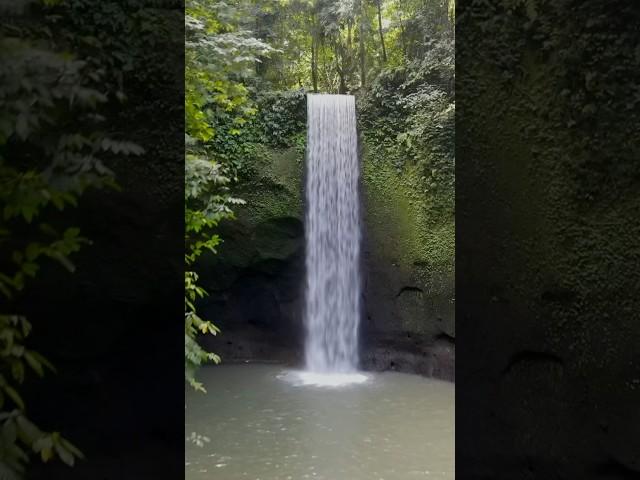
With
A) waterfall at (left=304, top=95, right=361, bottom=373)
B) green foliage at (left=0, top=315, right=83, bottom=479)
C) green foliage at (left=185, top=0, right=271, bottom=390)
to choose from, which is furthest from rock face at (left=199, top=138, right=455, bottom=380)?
green foliage at (left=0, top=315, right=83, bottom=479)

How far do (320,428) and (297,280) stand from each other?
15.5 ft

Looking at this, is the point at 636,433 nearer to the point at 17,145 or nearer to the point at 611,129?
the point at 611,129

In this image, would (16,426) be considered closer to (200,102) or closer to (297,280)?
(200,102)

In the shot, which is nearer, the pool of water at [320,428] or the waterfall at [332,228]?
the pool of water at [320,428]

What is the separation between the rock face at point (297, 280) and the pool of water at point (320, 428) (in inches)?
33.0

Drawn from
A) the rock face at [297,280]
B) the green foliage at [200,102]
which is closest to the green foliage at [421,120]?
the rock face at [297,280]

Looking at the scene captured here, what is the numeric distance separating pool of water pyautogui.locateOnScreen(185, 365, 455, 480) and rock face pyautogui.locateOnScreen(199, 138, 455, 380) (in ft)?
2.75

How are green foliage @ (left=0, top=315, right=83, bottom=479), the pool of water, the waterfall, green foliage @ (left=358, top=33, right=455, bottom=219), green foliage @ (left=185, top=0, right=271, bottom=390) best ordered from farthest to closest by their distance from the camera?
the waterfall
green foliage @ (left=358, top=33, right=455, bottom=219)
the pool of water
green foliage @ (left=185, top=0, right=271, bottom=390)
green foliage @ (left=0, top=315, right=83, bottom=479)

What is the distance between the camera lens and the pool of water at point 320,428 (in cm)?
583

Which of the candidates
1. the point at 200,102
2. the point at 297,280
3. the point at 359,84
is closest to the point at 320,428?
the point at 200,102

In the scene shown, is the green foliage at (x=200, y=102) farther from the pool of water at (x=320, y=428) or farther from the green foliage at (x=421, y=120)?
the green foliage at (x=421, y=120)

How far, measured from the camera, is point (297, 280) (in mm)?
11469

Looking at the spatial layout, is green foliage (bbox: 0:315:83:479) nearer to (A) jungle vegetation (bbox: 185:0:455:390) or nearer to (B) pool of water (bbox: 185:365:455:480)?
(B) pool of water (bbox: 185:365:455:480)

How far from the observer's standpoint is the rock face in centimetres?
1019
